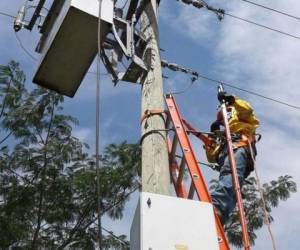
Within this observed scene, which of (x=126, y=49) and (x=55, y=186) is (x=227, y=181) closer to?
(x=126, y=49)

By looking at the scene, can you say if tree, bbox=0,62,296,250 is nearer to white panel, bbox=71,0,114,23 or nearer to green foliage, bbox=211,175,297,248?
green foliage, bbox=211,175,297,248

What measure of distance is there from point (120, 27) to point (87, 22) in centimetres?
50

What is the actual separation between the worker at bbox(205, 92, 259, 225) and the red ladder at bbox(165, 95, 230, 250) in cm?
28

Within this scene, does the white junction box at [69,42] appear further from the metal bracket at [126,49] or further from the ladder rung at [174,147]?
the ladder rung at [174,147]

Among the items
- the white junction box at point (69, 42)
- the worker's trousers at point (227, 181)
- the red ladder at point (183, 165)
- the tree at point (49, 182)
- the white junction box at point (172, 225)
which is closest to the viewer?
the white junction box at point (172, 225)

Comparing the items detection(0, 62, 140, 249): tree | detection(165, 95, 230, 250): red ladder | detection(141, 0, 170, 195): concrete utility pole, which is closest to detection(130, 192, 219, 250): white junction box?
detection(165, 95, 230, 250): red ladder

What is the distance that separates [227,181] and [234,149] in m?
0.44

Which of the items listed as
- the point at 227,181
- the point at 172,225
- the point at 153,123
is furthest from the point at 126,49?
the point at 172,225

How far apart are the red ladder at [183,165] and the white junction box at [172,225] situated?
284 millimetres

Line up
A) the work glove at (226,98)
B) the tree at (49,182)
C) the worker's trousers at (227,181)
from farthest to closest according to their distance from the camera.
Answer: the tree at (49,182), the work glove at (226,98), the worker's trousers at (227,181)

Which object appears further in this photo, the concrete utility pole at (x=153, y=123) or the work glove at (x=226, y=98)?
the work glove at (x=226, y=98)

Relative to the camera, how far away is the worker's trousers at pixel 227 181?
3854 millimetres

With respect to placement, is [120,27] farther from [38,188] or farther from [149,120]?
[38,188]

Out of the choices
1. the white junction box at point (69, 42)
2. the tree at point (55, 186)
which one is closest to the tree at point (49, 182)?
the tree at point (55, 186)
